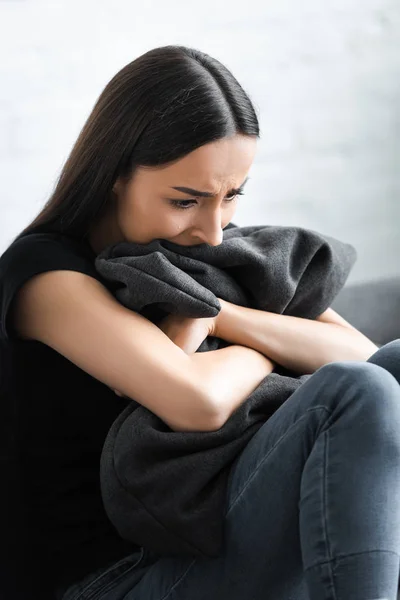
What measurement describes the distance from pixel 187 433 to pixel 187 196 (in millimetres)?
318

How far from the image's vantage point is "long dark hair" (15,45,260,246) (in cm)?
117

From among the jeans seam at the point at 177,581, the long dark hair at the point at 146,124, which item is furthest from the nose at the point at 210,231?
the jeans seam at the point at 177,581

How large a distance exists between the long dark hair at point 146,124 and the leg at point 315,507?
0.37 metres

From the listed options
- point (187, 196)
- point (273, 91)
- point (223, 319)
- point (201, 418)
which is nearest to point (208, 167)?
point (187, 196)

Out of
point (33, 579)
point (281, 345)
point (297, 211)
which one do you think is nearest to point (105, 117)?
point (281, 345)

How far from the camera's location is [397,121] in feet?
7.48

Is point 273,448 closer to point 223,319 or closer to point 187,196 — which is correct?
point 223,319

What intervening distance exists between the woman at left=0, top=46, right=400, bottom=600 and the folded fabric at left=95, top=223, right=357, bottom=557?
0.02m

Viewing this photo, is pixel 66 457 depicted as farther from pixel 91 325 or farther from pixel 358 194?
pixel 358 194

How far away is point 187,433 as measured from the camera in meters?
1.10

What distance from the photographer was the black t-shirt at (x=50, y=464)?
1221 millimetres

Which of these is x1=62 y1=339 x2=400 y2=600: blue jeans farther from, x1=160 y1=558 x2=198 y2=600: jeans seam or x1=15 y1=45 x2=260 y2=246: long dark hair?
x1=15 y1=45 x2=260 y2=246: long dark hair

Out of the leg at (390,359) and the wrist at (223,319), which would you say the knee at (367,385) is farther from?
the wrist at (223,319)

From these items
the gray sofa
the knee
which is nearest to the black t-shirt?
the knee
